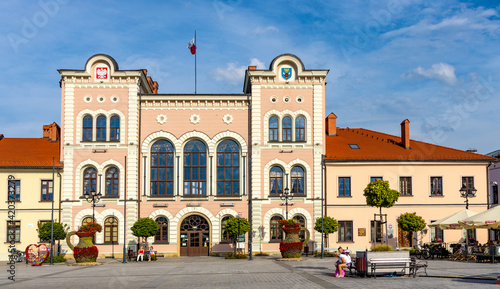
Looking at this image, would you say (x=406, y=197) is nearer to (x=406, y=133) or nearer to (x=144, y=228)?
(x=406, y=133)

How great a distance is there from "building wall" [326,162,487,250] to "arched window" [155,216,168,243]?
42.3 feet

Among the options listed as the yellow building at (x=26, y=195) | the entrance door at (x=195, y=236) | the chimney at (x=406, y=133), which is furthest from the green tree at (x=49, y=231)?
the chimney at (x=406, y=133)

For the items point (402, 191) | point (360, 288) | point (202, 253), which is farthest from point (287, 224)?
point (360, 288)

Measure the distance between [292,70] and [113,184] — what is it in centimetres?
1663

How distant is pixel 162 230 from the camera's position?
146 ft

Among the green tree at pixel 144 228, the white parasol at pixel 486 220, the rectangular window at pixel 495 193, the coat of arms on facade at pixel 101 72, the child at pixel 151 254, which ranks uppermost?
the coat of arms on facade at pixel 101 72

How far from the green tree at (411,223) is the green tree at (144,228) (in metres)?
18.2

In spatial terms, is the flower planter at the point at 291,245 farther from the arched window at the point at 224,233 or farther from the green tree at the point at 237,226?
the arched window at the point at 224,233

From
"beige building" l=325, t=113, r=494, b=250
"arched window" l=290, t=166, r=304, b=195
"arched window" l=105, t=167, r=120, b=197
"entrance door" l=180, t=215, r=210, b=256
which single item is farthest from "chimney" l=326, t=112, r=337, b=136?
"arched window" l=105, t=167, r=120, b=197

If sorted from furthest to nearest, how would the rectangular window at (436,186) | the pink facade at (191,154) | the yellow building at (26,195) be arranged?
the rectangular window at (436,186)
the pink facade at (191,154)
the yellow building at (26,195)

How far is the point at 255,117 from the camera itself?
44812mm

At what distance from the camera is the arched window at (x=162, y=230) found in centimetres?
4425

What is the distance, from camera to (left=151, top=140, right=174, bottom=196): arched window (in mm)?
44875

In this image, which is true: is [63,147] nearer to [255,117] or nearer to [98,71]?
[98,71]
